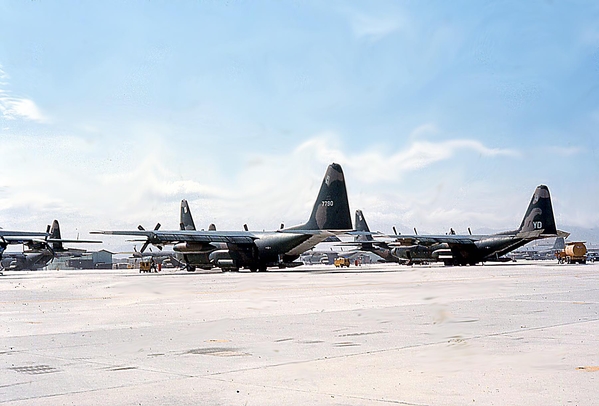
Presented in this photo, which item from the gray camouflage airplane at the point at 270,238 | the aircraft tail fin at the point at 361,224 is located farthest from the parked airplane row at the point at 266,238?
the aircraft tail fin at the point at 361,224

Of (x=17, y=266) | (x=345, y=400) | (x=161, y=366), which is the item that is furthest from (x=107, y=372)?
(x=17, y=266)

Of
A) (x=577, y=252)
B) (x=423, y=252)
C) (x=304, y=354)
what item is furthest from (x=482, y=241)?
(x=304, y=354)

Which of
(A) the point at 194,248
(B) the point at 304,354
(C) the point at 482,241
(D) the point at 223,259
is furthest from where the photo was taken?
(C) the point at 482,241

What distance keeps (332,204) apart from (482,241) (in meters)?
32.3

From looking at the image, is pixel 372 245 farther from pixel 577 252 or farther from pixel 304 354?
pixel 304 354

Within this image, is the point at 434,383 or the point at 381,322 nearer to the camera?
the point at 434,383

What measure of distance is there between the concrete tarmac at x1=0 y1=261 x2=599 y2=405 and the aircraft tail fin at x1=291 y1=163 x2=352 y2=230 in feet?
126

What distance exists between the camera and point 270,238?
62406 mm

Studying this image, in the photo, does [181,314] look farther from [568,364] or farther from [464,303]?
[568,364]

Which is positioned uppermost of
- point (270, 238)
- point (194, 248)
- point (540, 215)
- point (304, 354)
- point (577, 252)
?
point (540, 215)

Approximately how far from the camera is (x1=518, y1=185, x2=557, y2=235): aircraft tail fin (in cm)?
7856

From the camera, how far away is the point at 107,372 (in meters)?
9.67

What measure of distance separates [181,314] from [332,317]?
167 inches

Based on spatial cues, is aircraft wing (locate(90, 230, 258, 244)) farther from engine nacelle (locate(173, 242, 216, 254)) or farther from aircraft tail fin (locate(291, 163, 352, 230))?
aircraft tail fin (locate(291, 163, 352, 230))
